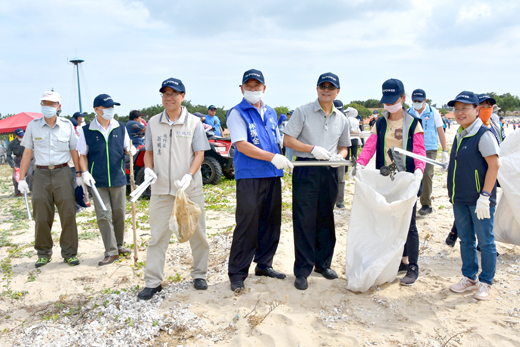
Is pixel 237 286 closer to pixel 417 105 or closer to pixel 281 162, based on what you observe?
pixel 281 162

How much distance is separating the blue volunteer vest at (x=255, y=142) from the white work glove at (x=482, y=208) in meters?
1.57

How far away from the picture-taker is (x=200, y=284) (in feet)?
10.7

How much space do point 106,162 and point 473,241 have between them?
3.65 meters

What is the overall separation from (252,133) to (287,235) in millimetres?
1981

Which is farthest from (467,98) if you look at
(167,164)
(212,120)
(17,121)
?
(17,121)

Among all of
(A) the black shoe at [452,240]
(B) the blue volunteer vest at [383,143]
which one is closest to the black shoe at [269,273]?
(B) the blue volunteer vest at [383,143]

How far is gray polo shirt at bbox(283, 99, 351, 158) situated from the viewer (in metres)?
3.18

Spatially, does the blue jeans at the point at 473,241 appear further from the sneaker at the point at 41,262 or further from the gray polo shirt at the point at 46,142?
the sneaker at the point at 41,262

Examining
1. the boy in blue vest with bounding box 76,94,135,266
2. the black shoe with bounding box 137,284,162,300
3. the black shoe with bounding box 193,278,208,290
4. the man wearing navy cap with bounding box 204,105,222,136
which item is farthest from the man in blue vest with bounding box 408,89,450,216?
the man wearing navy cap with bounding box 204,105,222,136

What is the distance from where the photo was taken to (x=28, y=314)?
306cm

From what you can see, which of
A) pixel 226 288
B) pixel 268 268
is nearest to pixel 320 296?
pixel 268 268

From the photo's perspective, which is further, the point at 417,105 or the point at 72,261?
the point at 417,105

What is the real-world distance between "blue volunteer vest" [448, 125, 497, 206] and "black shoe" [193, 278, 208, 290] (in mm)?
2270

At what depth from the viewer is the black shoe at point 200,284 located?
3246 mm
